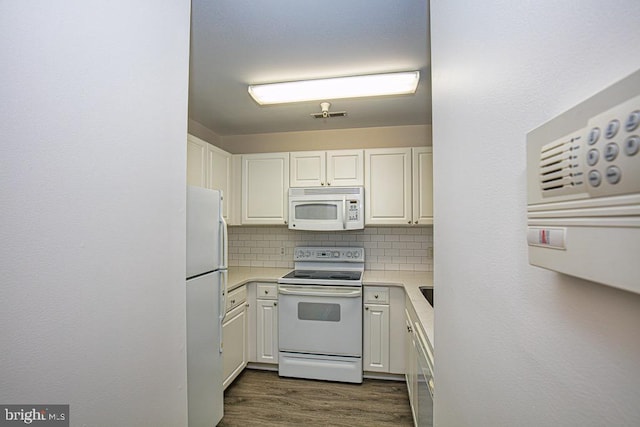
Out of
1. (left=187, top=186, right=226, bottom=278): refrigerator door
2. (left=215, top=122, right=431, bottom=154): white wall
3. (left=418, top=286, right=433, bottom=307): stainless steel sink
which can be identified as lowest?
(left=418, top=286, right=433, bottom=307): stainless steel sink

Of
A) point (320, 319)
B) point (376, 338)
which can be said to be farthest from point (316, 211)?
Answer: point (376, 338)

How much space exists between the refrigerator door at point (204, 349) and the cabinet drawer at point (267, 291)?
3.19 feet

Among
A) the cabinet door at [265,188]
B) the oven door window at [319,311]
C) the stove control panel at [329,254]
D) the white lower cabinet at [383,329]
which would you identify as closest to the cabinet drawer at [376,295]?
the white lower cabinet at [383,329]

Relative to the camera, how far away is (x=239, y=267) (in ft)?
11.5

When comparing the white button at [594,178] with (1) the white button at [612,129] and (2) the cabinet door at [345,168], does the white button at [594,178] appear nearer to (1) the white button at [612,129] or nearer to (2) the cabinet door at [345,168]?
(1) the white button at [612,129]

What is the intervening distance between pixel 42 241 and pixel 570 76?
3.45 feet

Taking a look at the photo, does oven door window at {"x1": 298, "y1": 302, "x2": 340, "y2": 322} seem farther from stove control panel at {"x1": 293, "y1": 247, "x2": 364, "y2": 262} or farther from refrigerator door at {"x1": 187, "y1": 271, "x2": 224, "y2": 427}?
refrigerator door at {"x1": 187, "y1": 271, "x2": 224, "y2": 427}

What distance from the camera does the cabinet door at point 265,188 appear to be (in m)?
3.15

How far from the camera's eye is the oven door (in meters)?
2.71

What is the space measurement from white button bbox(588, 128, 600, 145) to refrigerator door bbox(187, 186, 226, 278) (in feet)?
5.23

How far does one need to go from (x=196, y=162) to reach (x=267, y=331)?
1.69m

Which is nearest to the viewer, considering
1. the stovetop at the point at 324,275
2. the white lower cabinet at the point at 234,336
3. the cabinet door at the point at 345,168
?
the white lower cabinet at the point at 234,336

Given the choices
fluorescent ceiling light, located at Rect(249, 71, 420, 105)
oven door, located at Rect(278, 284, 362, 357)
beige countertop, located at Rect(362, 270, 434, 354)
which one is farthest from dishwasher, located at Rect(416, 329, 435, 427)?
fluorescent ceiling light, located at Rect(249, 71, 420, 105)

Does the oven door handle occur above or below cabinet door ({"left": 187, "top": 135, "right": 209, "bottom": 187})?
below
